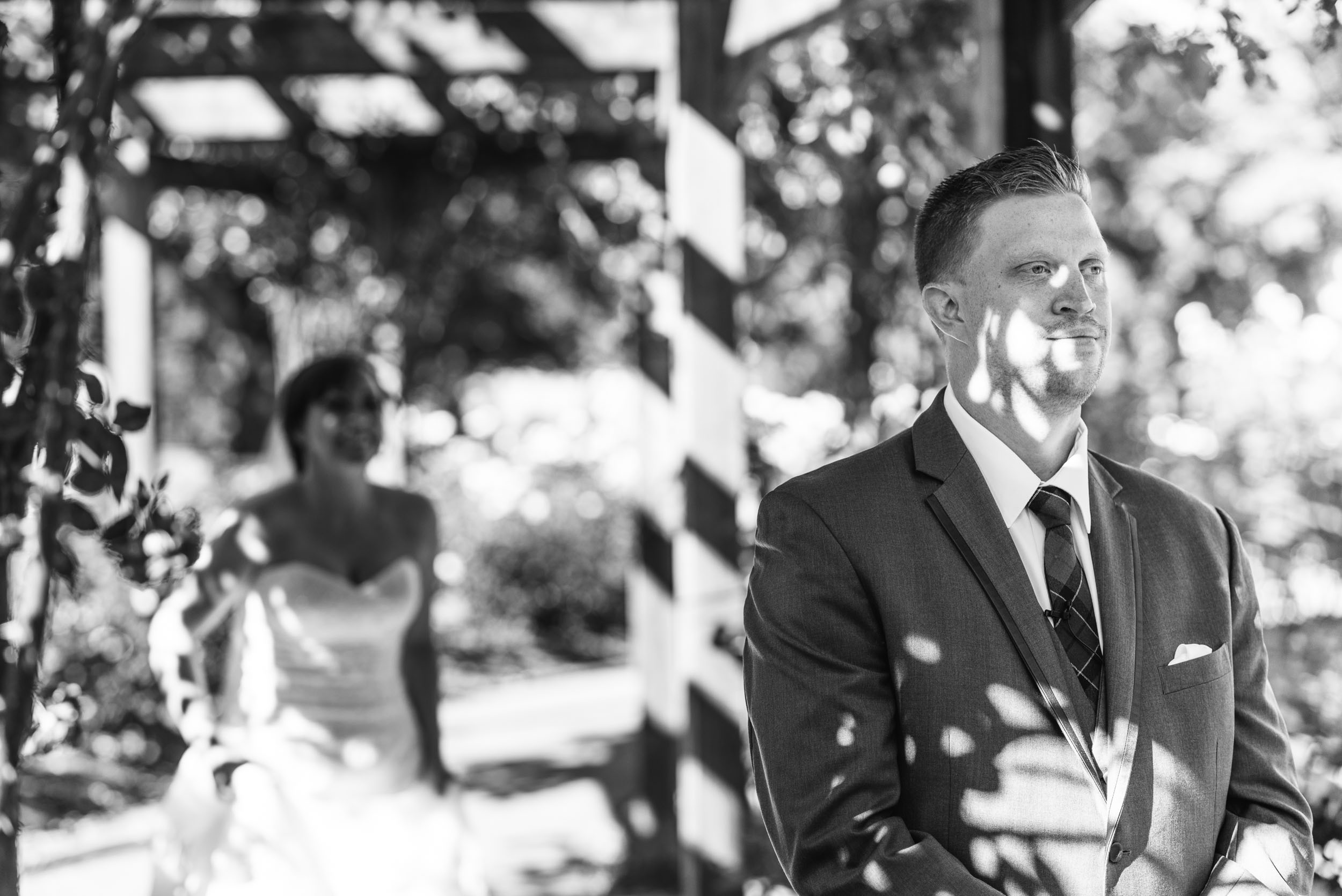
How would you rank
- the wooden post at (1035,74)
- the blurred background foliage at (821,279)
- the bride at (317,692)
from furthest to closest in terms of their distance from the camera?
1. the blurred background foliage at (821,279)
2. the bride at (317,692)
3. the wooden post at (1035,74)

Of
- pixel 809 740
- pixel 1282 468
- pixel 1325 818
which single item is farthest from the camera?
pixel 1282 468

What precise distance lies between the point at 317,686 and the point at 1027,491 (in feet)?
7.83

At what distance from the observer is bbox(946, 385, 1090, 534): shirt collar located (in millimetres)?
1972

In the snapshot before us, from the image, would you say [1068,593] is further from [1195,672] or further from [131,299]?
[131,299]

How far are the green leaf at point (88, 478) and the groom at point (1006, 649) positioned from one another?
3.14 feet

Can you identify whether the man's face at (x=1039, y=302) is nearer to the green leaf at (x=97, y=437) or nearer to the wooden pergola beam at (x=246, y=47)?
the green leaf at (x=97, y=437)

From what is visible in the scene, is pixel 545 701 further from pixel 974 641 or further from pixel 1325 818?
pixel 974 641

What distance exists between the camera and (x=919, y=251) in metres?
2.09

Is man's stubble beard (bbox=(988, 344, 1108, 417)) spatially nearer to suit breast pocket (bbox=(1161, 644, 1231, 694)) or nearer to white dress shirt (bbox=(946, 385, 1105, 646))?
white dress shirt (bbox=(946, 385, 1105, 646))

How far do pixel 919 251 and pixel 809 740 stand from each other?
2.43 ft

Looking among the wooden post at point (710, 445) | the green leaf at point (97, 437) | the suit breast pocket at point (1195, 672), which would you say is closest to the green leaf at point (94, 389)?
the green leaf at point (97, 437)

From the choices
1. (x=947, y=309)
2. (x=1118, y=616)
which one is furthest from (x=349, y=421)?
(x=1118, y=616)

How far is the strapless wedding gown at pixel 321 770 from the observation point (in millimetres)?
3600

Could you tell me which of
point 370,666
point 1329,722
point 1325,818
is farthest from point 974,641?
point 1329,722
